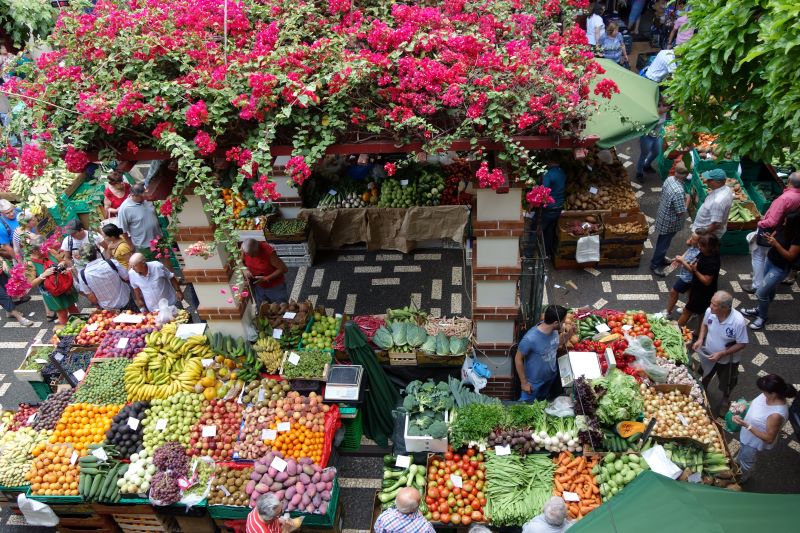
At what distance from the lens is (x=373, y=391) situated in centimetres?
686

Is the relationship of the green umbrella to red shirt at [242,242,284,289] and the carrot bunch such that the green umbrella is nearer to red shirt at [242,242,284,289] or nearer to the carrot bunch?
red shirt at [242,242,284,289]

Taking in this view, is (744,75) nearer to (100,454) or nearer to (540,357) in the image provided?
(540,357)

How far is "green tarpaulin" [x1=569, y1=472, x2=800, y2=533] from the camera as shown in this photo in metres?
3.52

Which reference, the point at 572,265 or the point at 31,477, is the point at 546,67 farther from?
the point at 31,477

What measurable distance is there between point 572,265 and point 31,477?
24.7 ft

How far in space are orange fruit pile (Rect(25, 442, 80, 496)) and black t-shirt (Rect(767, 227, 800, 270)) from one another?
27.6ft

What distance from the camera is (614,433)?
605 cm

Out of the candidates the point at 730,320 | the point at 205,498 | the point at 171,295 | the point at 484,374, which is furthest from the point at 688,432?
the point at 171,295

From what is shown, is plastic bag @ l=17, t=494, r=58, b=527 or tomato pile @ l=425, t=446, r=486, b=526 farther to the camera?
plastic bag @ l=17, t=494, r=58, b=527

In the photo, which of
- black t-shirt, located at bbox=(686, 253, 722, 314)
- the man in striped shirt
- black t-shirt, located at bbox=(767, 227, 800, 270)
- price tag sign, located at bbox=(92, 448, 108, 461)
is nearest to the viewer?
the man in striped shirt

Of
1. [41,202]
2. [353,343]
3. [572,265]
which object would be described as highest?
[41,202]

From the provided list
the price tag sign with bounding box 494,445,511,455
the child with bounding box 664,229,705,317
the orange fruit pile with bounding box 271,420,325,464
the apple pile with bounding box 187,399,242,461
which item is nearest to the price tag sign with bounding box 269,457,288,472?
the orange fruit pile with bounding box 271,420,325,464

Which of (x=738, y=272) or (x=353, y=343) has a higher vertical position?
(x=353, y=343)

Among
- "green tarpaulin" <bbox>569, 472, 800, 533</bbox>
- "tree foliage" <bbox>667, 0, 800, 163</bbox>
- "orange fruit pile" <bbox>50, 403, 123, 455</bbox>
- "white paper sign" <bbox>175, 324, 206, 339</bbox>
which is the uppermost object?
"tree foliage" <bbox>667, 0, 800, 163</bbox>
